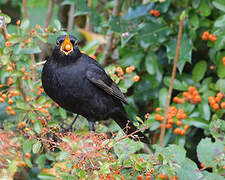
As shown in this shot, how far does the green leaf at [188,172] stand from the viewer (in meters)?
2.57

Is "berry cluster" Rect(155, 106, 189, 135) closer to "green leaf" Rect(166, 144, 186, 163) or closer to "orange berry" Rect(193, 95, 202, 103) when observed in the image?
"orange berry" Rect(193, 95, 202, 103)

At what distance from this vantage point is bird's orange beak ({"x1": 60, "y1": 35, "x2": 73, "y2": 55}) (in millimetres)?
2776

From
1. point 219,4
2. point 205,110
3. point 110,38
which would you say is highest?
point 219,4

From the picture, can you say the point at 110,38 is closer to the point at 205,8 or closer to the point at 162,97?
the point at 162,97

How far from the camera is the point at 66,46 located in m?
2.79

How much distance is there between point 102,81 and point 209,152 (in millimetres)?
925

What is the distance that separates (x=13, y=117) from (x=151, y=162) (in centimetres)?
197

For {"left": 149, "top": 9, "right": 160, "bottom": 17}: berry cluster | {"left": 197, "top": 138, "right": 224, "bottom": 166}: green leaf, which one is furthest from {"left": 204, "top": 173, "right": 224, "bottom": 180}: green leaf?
{"left": 149, "top": 9, "right": 160, "bottom": 17}: berry cluster

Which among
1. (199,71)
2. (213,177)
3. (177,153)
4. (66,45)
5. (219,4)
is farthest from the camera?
(199,71)

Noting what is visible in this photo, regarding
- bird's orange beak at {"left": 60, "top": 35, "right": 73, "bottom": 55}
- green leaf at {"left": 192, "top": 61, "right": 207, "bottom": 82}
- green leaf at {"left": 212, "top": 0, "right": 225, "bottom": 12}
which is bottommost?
green leaf at {"left": 192, "top": 61, "right": 207, "bottom": 82}

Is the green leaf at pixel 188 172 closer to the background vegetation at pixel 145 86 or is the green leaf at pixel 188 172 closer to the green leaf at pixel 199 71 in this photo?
the background vegetation at pixel 145 86

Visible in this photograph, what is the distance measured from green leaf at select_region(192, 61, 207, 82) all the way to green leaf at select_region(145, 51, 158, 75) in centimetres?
38


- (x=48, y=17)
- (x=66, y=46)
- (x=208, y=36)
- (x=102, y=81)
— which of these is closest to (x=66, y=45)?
(x=66, y=46)

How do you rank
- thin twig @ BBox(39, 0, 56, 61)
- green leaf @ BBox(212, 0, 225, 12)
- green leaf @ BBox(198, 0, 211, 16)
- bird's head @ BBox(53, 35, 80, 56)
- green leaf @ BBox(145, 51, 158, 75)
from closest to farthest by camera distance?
bird's head @ BBox(53, 35, 80, 56)
green leaf @ BBox(212, 0, 225, 12)
green leaf @ BBox(198, 0, 211, 16)
green leaf @ BBox(145, 51, 158, 75)
thin twig @ BBox(39, 0, 56, 61)
